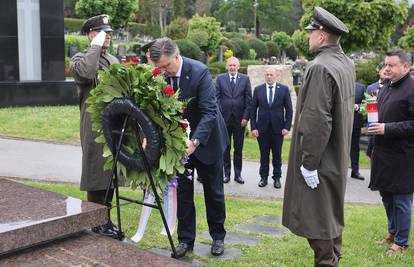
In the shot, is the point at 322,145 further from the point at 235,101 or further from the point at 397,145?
the point at 235,101

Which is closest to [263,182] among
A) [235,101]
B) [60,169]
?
[235,101]

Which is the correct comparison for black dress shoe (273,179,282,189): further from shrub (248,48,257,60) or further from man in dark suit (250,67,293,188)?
shrub (248,48,257,60)

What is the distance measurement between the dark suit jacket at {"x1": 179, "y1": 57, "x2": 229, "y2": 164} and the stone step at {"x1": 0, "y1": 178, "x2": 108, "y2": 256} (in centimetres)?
116

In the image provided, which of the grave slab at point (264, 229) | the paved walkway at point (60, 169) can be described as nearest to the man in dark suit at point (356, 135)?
the paved walkway at point (60, 169)

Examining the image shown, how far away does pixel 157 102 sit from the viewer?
4.37 metres

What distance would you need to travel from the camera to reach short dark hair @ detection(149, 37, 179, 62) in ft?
16.0

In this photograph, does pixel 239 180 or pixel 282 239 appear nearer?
pixel 282 239

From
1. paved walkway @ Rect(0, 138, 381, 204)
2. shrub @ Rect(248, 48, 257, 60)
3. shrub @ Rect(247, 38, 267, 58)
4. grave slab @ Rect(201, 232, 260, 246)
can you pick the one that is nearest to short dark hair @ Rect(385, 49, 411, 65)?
grave slab @ Rect(201, 232, 260, 246)

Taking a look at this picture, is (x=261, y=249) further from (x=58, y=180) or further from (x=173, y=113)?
(x=58, y=180)

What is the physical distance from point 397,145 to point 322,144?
1736 millimetres

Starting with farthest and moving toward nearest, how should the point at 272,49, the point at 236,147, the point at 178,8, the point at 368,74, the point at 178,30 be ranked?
the point at 178,8 → the point at 272,49 → the point at 178,30 → the point at 368,74 → the point at 236,147

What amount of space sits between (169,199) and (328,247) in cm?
154

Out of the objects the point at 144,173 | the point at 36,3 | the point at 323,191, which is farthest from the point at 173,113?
the point at 36,3

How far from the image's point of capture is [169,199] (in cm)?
511
